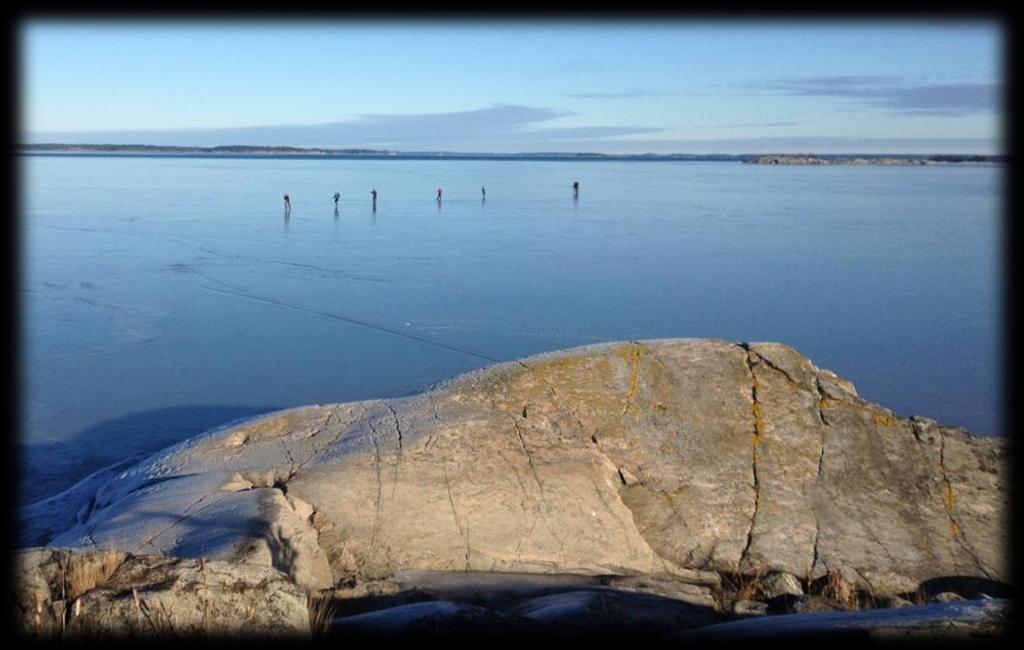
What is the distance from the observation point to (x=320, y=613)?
5773 millimetres

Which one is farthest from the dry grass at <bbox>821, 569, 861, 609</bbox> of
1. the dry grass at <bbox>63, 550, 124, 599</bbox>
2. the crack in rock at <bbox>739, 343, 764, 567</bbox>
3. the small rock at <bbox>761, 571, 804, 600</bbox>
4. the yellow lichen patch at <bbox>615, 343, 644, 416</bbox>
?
the dry grass at <bbox>63, 550, 124, 599</bbox>

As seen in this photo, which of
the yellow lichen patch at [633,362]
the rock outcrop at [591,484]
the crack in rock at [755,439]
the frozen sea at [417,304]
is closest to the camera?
the rock outcrop at [591,484]

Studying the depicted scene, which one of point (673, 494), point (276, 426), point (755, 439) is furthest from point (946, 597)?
point (276, 426)

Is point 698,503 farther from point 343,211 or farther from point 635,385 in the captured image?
point 343,211

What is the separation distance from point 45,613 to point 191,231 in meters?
28.6

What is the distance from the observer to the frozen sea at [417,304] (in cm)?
1421

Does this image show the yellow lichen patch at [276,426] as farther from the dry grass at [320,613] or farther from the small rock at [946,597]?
the small rock at [946,597]

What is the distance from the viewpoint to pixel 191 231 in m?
32.3

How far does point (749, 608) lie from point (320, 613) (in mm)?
3332

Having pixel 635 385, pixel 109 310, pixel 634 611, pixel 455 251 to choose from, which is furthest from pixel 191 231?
pixel 634 611

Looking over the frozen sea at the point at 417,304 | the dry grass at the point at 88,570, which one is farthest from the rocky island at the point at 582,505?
the frozen sea at the point at 417,304

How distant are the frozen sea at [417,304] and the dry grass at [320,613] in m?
5.85

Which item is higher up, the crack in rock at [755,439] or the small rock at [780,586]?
the crack in rock at [755,439]

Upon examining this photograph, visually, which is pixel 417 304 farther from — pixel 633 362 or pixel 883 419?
pixel 883 419
